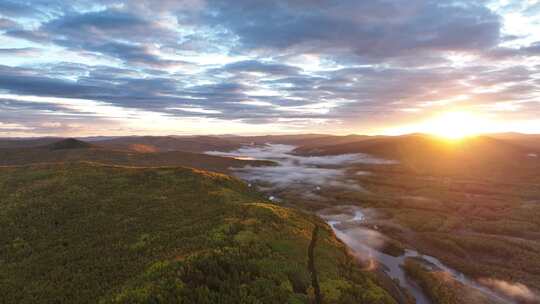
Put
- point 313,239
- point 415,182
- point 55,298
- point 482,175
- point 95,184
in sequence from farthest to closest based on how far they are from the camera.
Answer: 1. point 482,175
2. point 415,182
3. point 95,184
4. point 313,239
5. point 55,298

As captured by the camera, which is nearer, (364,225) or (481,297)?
(481,297)

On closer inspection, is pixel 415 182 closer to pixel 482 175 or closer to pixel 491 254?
pixel 482 175

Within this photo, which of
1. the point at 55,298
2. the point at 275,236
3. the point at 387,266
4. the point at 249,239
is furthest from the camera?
the point at 387,266

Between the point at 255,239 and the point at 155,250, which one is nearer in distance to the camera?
the point at 155,250

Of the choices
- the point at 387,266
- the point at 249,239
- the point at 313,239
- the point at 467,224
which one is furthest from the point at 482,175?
the point at 249,239

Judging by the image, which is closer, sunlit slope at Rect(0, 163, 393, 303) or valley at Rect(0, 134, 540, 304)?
sunlit slope at Rect(0, 163, 393, 303)

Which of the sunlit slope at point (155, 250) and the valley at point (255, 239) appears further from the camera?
the valley at point (255, 239)

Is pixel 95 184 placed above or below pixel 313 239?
above

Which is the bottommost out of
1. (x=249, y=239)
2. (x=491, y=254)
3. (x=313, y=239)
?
(x=491, y=254)
